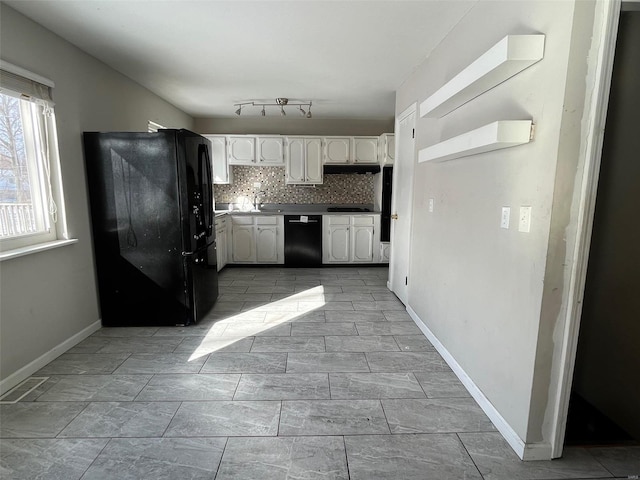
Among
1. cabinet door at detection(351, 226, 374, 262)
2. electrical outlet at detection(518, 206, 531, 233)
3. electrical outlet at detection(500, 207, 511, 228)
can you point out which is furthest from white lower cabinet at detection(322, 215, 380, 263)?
electrical outlet at detection(518, 206, 531, 233)

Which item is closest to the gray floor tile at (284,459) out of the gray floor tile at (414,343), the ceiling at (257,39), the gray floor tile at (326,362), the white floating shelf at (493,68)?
the gray floor tile at (326,362)

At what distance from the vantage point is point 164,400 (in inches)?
77.7

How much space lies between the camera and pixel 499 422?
68.1 inches

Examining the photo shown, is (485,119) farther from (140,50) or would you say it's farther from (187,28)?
(140,50)

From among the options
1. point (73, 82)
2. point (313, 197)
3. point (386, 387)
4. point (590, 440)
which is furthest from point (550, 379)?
point (313, 197)

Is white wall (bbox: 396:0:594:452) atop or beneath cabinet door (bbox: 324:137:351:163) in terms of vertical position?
beneath

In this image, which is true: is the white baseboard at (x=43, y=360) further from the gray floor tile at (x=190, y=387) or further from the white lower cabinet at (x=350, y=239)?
the white lower cabinet at (x=350, y=239)

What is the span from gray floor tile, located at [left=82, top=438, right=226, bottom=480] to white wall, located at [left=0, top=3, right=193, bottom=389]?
43.3 inches

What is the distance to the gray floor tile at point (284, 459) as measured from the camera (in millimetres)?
1462

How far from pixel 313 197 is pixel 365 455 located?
4.59 metres

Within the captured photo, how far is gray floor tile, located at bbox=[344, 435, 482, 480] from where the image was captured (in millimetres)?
1466

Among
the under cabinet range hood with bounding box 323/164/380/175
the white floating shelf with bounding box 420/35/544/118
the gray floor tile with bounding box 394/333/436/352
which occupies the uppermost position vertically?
the white floating shelf with bounding box 420/35/544/118

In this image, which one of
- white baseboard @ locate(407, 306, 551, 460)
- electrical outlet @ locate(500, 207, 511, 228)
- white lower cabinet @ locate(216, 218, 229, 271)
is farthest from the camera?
white lower cabinet @ locate(216, 218, 229, 271)

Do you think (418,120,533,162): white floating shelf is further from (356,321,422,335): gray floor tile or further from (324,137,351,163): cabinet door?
(324,137,351,163): cabinet door
